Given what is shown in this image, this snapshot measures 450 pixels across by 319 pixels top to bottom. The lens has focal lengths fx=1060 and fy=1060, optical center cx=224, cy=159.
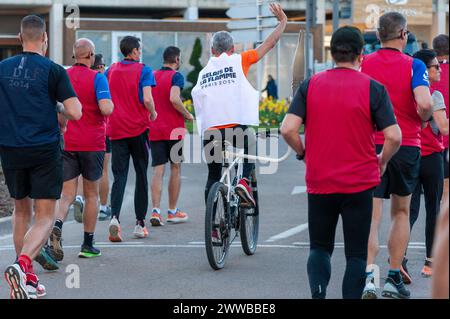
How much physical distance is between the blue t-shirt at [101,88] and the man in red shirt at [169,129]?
2.53m

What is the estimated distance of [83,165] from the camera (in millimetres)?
9430

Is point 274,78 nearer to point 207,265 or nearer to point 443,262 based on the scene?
point 207,265

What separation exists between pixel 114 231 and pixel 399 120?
3.88 meters

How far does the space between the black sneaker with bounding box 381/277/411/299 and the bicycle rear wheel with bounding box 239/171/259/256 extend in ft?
6.93

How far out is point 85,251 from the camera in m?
9.48

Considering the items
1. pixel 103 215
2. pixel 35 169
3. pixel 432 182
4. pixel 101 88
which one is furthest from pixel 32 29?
pixel 103 215

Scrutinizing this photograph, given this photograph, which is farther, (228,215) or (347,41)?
(228,215)

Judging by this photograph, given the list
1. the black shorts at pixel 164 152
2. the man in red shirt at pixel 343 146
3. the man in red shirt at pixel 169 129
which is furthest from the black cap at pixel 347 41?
the black shorts at pixel 164 152

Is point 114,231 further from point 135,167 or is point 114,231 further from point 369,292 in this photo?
point 369,292

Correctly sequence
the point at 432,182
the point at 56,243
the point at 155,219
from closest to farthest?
the point at 432,182, the point at 56,243, the point at 155,219

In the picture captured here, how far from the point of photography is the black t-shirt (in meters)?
6.16

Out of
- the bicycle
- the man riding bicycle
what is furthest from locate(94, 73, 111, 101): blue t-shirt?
the bicycle
